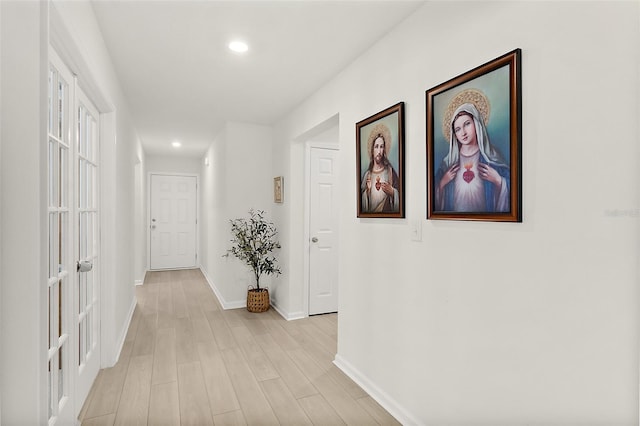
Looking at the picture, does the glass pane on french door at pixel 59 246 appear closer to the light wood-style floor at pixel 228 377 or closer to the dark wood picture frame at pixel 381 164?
the light wood-style floor at pixel 228 377

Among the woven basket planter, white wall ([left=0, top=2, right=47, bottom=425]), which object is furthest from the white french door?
the woven basket planter

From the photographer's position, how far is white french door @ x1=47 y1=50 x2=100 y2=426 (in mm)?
1553

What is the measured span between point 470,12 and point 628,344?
146 cm

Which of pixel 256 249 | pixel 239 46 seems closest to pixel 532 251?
pixel 239 46

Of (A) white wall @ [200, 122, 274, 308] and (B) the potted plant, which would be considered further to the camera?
(A) white wall @ [200, 122, 274, 308]

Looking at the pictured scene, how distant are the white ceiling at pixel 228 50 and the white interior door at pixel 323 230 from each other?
0.75 m

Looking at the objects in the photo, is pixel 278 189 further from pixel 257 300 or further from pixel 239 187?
pixel 257 300

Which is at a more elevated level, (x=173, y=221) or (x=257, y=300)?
(x=173, y=221)

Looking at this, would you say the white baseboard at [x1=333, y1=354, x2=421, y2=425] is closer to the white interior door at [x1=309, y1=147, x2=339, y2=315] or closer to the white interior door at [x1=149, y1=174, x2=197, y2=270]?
the white interior door at [x1=309, y1=147, x2=339, y2=315]

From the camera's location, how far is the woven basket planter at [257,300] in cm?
Result: 411

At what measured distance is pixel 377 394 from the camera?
2219mm

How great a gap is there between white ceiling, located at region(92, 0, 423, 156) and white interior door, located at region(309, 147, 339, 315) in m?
0.75

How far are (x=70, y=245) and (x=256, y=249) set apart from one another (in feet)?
7.98

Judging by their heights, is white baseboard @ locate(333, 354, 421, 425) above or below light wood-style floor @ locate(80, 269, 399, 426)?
above
